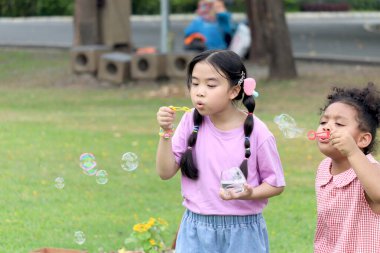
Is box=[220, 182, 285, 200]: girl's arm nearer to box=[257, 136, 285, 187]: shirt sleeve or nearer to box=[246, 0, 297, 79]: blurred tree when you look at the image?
box=[257, 136, 285, 187]: shirt sleeve

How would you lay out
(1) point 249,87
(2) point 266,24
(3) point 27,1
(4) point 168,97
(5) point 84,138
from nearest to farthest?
1. (1) point 249,87
2. (5) point 84,138
3. (4) point 168,97
4. (2) point 266,24
5. (3) point 27,1

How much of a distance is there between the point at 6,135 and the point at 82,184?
2.80 metres

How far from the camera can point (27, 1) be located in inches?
1457

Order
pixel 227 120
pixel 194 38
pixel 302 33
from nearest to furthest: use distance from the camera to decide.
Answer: pixel 227 120
pixel 194 38
pixel 302 33

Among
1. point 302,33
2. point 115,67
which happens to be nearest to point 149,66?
point 115,67

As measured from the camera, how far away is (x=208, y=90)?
4.06m

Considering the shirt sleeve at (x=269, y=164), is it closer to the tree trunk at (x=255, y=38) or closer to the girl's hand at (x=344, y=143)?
the girl's hand at (x=344, y=143)

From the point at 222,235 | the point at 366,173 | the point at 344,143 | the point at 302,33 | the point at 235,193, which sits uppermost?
the point at 344,143

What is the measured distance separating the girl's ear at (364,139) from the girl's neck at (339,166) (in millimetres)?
99

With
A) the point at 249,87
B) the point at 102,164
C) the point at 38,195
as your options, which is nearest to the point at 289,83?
the point at 102,164

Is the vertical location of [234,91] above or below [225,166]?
above

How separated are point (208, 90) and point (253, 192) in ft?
1.55

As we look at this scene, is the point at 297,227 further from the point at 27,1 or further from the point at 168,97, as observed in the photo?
the point at 27,1

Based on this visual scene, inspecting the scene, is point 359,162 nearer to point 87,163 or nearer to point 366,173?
point 366,173
